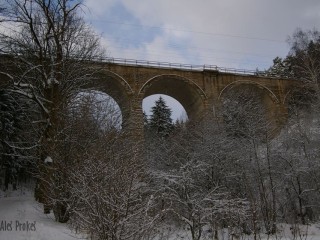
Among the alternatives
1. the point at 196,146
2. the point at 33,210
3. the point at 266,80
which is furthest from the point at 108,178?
the point at 266,80

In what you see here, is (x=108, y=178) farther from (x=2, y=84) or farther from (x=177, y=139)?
(x=177, y=139)

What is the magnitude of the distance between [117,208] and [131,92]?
75.5 ft

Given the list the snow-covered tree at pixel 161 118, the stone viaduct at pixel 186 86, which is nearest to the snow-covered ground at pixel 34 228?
the stone viaduct at pixel 186 86

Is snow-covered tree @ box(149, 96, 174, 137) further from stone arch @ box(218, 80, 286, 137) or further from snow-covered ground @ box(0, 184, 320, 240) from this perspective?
snow-covered ground @ box(0, 184, 320, 240)

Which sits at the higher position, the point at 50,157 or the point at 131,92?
the point at 131,92

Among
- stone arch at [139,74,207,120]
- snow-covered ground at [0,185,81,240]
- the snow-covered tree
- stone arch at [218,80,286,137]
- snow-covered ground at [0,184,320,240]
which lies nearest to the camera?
snow-covered ground at [0,184,320,240]

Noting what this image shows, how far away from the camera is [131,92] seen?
89.9 feet

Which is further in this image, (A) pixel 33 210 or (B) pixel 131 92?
(B) pixel 131 92

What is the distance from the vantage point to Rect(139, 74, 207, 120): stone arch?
28875mm

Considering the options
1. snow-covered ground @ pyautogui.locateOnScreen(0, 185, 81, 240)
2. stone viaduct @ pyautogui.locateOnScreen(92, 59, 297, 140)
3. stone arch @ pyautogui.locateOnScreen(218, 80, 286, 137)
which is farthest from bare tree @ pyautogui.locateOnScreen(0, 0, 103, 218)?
stone arch @ pyautogui.locateOnScreen(218, 80, 286, 137)

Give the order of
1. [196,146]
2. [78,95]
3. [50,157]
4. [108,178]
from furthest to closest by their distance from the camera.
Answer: [196,146], [78,95], [50,157], [108,178]

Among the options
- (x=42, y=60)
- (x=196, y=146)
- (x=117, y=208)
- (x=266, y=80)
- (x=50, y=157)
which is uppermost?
(x=266, y=80)

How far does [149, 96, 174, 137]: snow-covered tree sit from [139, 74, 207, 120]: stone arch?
309 centimetres

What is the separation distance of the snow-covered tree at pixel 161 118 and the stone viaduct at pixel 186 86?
3096 mm
